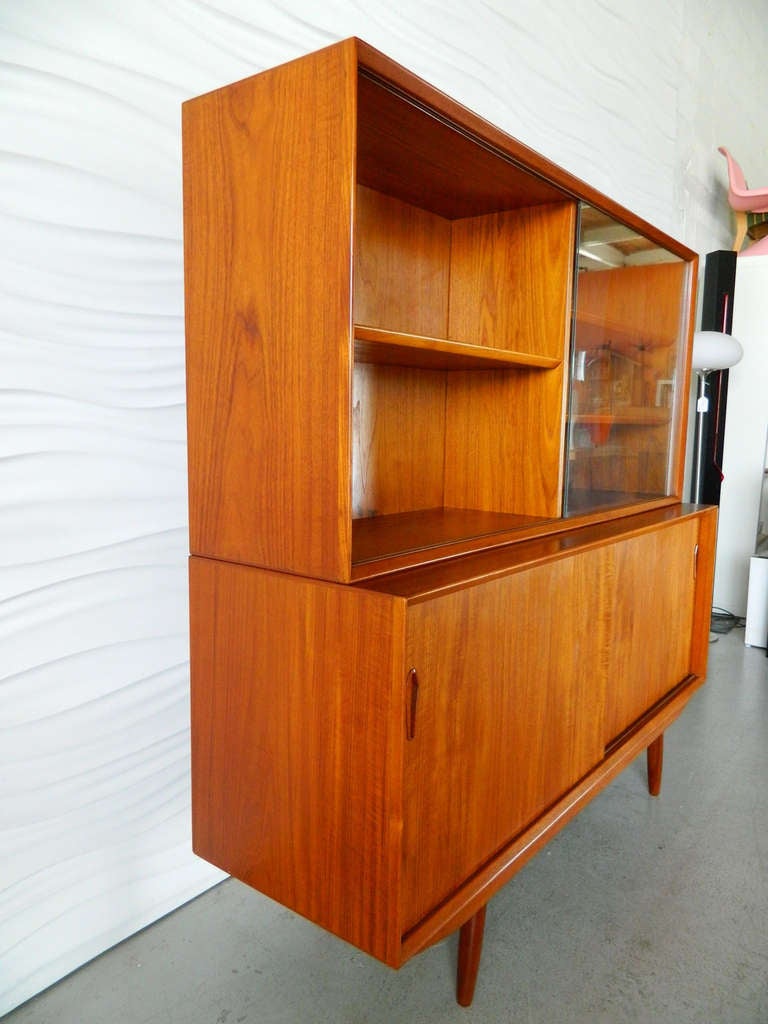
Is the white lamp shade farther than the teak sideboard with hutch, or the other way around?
the white lamp shade

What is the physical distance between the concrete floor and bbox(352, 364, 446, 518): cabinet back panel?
88 centimetres

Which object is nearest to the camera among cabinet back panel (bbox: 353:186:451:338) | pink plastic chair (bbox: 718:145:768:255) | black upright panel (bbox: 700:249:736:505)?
cabinet back panel (bbox: 353:186:451:338)

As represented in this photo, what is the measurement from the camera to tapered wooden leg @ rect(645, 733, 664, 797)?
204 cm

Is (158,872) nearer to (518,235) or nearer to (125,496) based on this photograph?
(125,496)

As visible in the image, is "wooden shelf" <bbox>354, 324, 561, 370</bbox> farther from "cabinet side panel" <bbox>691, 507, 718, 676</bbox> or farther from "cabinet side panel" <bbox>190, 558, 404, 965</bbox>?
"cabinet side panel" <bbox>691, 507, 718, 676</bbox>

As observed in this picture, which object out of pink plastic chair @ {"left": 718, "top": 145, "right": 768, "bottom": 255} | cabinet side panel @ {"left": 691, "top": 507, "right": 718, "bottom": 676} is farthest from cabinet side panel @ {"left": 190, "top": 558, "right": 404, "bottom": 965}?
pink plastic chair @ {"left": 718, "top": 145, "right": 768, "bottom": 255}

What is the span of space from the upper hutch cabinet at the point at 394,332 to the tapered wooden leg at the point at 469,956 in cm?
65

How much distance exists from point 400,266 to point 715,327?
94.5 inches

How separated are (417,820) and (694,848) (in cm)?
110

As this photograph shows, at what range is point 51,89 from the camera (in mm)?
1210

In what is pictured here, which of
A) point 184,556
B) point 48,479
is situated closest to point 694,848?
point 184,556

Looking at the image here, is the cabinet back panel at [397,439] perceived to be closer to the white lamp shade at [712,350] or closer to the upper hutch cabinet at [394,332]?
the upper hutch cabinet at [394,332]

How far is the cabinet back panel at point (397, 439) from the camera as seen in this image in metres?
1.69

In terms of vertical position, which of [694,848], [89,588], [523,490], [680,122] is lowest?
[694,848]
